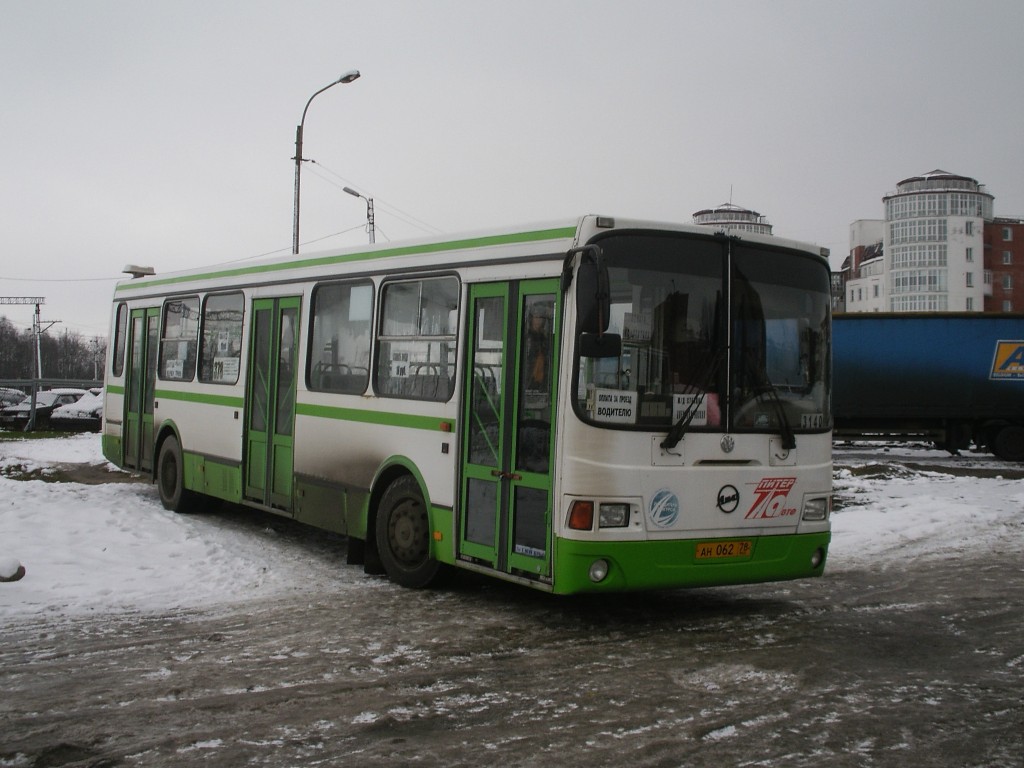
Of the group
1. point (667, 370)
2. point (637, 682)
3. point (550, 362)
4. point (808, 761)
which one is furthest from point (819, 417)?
point (808, 761)

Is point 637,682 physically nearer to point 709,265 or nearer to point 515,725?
point 515,725

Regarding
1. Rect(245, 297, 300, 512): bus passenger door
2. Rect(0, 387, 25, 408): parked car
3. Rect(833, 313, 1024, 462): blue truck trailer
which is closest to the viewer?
Rect(245, 297, 300, 512): bus passenger door

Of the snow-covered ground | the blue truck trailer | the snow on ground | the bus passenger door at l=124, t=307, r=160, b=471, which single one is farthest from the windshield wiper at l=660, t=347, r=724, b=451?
the blue truck trailer

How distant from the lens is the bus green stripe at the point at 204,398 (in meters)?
12.3

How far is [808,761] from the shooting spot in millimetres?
4980

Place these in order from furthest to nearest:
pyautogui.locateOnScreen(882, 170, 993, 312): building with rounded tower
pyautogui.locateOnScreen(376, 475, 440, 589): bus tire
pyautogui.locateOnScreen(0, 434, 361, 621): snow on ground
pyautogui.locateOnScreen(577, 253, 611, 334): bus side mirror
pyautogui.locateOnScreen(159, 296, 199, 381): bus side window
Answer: pyautogui.locateOnScreen(882, 170, 993, 312): building with rounded tower
pyautogui.locateOnScreen(159, 296, 199, 381): bus side window
pyautogui.locateOnScreen(376, 475, 440, 589): bus tire
pyautogui.locateOnScreen(0, 434, 361, 621): snow on ground
pyautogui.locateOnScreen(577, 253, 611, 334): bus side mirror

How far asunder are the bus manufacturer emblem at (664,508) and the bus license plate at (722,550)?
32cm

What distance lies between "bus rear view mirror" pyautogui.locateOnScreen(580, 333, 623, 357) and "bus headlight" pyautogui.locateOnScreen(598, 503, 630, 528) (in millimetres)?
1015

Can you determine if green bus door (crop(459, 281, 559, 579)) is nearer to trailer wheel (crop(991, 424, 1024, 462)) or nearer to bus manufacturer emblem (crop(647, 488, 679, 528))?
bus manufacturer emblem (crop(647, 488, 679, 528))

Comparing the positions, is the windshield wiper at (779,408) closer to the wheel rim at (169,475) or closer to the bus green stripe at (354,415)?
the bus green stripe at (354,415)

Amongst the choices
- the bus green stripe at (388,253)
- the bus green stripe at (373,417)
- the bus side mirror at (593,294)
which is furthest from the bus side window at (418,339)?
Answer: the bus side mirror at (593,294)

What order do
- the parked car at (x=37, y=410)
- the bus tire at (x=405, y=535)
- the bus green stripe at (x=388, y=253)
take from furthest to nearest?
the parked car at (x=37, y=410) < the bus tire at (x=405, y=535) < the bus green stripe at (x=388, y=253)

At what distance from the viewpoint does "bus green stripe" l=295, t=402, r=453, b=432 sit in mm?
8938

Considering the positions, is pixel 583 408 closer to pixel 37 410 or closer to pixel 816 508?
pixel 816 508
